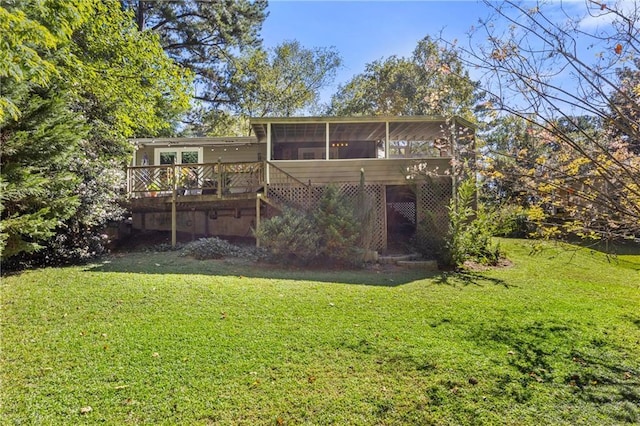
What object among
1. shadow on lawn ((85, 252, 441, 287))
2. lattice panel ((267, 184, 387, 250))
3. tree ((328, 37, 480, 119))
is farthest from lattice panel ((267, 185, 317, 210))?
tree ((328, 37, 480, 119))

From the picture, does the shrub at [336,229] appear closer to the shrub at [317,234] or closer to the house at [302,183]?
the shrub at [317,234]

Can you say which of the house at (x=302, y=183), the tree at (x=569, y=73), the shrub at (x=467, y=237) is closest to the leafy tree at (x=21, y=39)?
the tree at (x=569, y=73)

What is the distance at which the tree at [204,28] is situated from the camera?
1716cm

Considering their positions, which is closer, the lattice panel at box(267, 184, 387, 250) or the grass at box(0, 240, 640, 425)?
the grass at box(0, 240, 640, 425)

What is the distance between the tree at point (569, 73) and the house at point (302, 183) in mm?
5435

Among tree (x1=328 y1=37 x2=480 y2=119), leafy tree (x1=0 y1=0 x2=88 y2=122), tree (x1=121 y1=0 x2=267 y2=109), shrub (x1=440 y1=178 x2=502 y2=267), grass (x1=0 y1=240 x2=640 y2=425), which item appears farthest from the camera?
tree (x1=328 y1=37 x2=480 y2=119)

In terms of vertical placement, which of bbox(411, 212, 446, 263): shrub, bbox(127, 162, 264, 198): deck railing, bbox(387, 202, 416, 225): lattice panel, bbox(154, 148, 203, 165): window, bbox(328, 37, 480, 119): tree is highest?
bbox(328, 37, 480, 119): tree

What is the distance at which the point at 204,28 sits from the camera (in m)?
17.9

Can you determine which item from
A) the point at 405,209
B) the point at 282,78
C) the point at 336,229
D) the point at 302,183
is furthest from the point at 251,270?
the point at 282,78

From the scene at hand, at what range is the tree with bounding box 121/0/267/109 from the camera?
17156mm

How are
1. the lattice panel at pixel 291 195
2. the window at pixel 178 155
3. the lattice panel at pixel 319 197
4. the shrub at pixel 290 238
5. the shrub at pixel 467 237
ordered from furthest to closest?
the window at pixel 178 155 → the lattice panel at pixel 291 195 → the lattice panel at pixel 319 197 → the shrub at pixel 467 237 → the shrub at pixel 290 238

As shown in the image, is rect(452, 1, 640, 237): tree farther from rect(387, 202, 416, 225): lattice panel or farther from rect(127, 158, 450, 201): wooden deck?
rect(387, 202, 416, 225): lattice panel

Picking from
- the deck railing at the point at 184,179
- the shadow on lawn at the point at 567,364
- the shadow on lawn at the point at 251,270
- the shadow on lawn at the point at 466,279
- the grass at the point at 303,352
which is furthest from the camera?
the deck railing at the point at 184,179

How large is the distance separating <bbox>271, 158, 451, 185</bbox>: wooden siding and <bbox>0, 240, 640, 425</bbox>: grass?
4.75m
